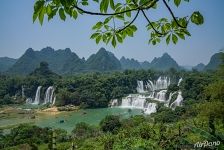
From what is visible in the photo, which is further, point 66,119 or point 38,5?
point 66,119

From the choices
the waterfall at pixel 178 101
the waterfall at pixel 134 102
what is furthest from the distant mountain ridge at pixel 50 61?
the waterfall at pixel 178 101

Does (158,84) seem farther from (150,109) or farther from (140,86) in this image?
(150,109)

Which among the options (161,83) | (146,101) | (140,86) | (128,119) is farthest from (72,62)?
(128,119)

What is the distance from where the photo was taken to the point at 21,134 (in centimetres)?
1994

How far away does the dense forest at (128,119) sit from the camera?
16.7 feet

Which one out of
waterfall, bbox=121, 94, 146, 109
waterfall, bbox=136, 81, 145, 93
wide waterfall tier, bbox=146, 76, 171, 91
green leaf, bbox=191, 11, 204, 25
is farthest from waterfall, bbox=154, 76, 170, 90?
green leaf, bbox=191, 11, 204, 25

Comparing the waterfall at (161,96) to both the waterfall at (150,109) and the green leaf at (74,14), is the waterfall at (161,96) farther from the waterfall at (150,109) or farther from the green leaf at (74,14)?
the green leaf at (74,14)

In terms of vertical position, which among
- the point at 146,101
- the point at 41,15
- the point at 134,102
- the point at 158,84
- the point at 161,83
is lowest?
the point at 134,102

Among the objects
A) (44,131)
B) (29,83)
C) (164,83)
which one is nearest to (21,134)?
(44,131)

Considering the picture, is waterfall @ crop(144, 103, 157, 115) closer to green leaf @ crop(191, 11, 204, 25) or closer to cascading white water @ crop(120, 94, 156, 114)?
cascading white water @ crop(120, 94, 156, 114)

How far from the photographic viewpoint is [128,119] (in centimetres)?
2109

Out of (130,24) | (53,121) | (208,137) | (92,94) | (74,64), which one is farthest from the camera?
(74,64)

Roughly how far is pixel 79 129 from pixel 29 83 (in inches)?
1040

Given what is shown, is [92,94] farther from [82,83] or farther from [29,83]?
[29,83]
